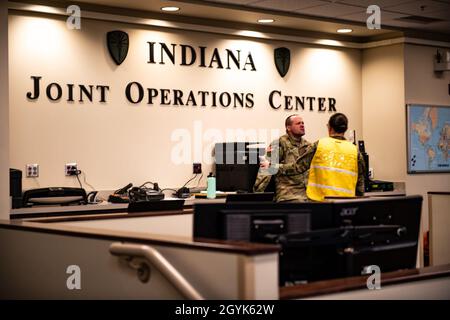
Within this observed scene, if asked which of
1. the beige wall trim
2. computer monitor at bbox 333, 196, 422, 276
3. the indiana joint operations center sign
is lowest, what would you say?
computer monitor at bbox 333, 196, 422, 276

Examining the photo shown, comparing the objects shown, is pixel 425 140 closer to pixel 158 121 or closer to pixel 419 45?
pixel 419 45

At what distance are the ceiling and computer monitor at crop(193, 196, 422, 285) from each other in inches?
184

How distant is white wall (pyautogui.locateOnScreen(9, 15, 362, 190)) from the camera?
286 inches

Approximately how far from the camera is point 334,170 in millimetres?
6078

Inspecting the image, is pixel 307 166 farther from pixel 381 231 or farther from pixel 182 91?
pixel 381 231

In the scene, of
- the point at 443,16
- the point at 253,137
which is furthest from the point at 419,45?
the point at 253,137

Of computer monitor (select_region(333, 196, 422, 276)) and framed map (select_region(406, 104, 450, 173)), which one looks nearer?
computer monitor (select_region(333, 196, 422, 276))

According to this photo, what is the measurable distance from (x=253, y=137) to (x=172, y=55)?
148 cm

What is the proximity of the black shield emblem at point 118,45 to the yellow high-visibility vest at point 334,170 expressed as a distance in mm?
2719

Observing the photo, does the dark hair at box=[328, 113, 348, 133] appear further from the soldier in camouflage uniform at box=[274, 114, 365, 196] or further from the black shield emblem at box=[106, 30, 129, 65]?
the black shield emblem at box=[106, 30, 129, 65]

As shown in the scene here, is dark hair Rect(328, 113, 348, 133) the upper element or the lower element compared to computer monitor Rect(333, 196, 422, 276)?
upper

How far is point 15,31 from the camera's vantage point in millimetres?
7168

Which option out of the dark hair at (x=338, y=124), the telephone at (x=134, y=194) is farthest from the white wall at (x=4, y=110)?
the dark hair at (x=338, y=124)

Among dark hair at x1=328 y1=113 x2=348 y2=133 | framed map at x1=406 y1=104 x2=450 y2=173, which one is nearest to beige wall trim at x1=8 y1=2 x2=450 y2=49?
framed map at x1=406 y1=104 x2=450 y2=173
